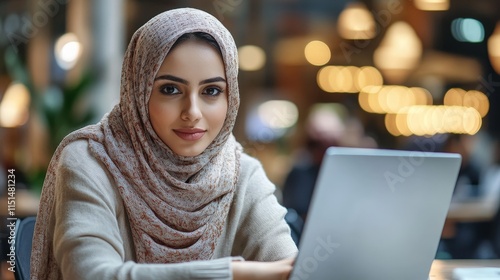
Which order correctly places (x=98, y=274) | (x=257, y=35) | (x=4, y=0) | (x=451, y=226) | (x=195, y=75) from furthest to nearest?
(x=257, y=35) < (x=4, y=0) < (x=451, y=226) < (x=195, y=75) < (x=98, y=274)

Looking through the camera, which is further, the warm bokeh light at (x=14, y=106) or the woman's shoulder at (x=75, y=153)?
the warm bokeh light at (x=14, y=106)

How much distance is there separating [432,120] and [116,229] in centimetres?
876

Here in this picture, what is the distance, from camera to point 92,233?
4.53ft

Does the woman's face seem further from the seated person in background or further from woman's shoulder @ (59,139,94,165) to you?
the seated person in background

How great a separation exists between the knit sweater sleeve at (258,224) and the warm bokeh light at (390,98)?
8.34 meters

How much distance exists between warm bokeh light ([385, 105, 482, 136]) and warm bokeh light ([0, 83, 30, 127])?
4352mm

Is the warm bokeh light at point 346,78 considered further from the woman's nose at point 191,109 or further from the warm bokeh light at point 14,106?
the woman's nose at point 191,109

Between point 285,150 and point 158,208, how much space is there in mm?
7567

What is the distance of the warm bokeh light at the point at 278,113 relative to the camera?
9320mm

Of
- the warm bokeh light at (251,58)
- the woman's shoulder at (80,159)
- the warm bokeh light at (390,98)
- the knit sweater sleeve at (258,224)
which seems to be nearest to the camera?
the woman's shoulder at (80,159)

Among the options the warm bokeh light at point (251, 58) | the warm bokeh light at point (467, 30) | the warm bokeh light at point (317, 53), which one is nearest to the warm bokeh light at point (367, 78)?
the warm bokeh light at point (317, 53)

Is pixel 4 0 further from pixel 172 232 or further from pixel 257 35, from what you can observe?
pixel 172 232

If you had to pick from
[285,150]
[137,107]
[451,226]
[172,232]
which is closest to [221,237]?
[172,232]

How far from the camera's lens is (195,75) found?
4.93 feet
